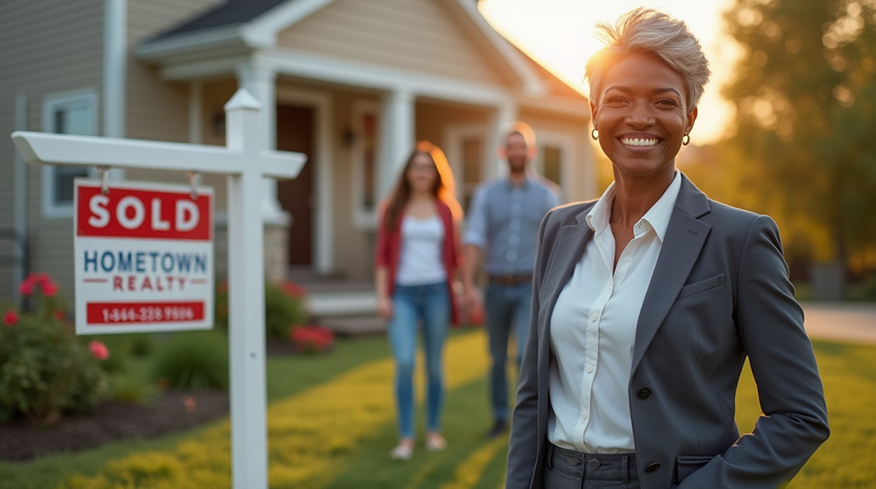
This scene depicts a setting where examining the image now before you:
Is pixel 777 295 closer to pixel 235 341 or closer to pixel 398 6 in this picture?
pixel 235 341

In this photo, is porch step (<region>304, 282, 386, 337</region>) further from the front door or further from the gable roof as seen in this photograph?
the gable roof

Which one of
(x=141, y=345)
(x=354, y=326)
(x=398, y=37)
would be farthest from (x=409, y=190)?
(x=398, y=37)

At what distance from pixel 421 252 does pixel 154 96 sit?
725 cm

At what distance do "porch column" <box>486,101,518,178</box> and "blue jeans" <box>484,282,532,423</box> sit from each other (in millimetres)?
8195

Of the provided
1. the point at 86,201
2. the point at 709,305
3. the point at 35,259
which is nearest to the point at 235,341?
the point at 86,201

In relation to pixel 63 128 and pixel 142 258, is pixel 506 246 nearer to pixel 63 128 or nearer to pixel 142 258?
pixel 142 258

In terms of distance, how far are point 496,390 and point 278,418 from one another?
163cm

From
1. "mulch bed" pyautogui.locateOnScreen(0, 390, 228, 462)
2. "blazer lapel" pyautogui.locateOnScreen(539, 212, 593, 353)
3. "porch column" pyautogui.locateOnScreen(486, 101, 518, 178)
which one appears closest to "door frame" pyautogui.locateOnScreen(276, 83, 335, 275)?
"porch column" pyautogui.locateOnScreen(486, 101, 518, 178)

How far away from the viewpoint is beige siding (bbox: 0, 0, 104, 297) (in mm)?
11625

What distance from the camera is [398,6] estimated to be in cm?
1282

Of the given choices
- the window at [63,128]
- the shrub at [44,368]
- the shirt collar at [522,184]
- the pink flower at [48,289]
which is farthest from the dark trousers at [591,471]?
the window at [63,128]

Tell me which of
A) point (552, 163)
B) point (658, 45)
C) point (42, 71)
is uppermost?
point (42, 71)

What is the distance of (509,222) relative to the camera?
617 centimetres

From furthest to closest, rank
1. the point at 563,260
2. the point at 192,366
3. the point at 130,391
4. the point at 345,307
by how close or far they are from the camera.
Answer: the point at 345,307 → the point at 192,366 → the point at 130,391 → the point at 563,260
